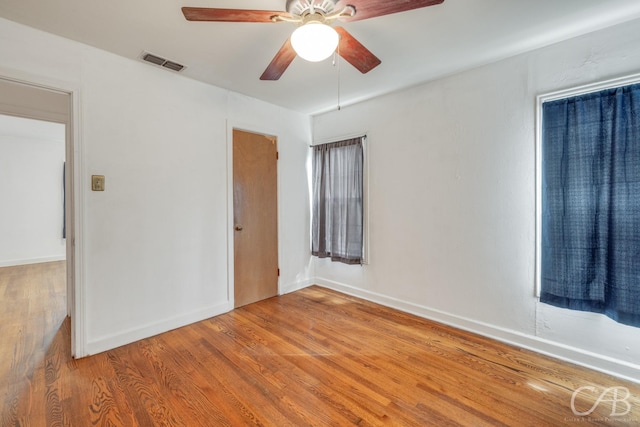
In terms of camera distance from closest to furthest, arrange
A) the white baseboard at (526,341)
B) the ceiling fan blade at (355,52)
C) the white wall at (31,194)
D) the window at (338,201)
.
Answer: the ceiling fan blade at (355,52)
the white baseboard at (526,341)
the window at (338,201)
the white wall at (31,194)

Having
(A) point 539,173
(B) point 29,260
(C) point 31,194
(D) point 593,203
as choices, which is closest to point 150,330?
(A) point 539,173

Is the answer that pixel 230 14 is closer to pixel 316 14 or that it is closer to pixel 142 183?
pixel 316 14

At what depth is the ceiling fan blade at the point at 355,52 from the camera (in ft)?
5.40

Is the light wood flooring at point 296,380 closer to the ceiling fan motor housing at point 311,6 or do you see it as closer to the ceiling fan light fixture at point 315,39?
the ceiling fan light fixture at point 315,39

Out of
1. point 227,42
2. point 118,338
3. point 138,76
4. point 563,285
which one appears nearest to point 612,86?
point 563,285

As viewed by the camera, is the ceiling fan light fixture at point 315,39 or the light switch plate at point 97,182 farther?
the light switch plate at point 97,182

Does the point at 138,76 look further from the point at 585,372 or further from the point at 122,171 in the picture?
the point at 585,372

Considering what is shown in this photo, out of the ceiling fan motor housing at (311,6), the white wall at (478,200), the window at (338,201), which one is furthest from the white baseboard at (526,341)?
the ceiling fan motor housing at (311,6)

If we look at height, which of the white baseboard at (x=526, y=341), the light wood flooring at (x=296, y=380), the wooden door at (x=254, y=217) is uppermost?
the wooden door at (x=254, y=217)

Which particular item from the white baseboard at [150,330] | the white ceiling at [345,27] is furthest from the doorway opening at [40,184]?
the white ceiling at [345,27]

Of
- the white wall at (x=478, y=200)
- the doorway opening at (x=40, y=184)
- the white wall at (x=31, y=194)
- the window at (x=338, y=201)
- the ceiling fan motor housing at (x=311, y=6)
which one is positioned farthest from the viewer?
the white wall at (x=31, y=194)

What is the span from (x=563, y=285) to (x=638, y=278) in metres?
0.39

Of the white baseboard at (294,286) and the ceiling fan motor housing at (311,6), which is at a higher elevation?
the ceiling fan motor housing at (311,6)

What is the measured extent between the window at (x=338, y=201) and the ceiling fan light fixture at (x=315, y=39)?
80.0 inches
